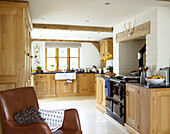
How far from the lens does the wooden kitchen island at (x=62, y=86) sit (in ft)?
22.4

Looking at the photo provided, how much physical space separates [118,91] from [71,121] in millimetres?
1804

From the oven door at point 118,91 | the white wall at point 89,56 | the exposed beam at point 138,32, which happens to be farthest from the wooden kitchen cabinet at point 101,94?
the white wall at point 89,56

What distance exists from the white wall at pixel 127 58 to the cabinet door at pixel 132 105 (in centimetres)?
165

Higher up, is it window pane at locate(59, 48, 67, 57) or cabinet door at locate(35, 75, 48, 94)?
window pane at locate(59, 48, 67, 57)

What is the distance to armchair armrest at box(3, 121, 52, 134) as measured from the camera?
183 cm

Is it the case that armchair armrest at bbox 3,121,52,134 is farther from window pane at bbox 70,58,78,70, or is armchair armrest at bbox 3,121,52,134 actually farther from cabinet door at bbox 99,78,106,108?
window pane at bbox 70,58,78,70

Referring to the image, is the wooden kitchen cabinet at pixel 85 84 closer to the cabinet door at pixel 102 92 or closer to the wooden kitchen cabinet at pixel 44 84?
the wooden kitchen cabinet at pixel 44 84

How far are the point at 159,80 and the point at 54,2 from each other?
7.56ft

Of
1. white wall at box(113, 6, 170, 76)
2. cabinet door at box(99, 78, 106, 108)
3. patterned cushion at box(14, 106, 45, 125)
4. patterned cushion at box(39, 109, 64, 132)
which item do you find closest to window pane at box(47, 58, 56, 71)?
cabinet door at box(99, 78, 106, 108)

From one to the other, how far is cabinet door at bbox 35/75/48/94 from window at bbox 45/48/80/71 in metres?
1.11

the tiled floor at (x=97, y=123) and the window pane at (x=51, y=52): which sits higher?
the window pane at (x=51, y=52)

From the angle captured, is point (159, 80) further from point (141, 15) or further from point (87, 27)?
point (87, 27)

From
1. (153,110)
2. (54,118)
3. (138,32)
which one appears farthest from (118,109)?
(54,118)

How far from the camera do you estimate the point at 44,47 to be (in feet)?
26.0
